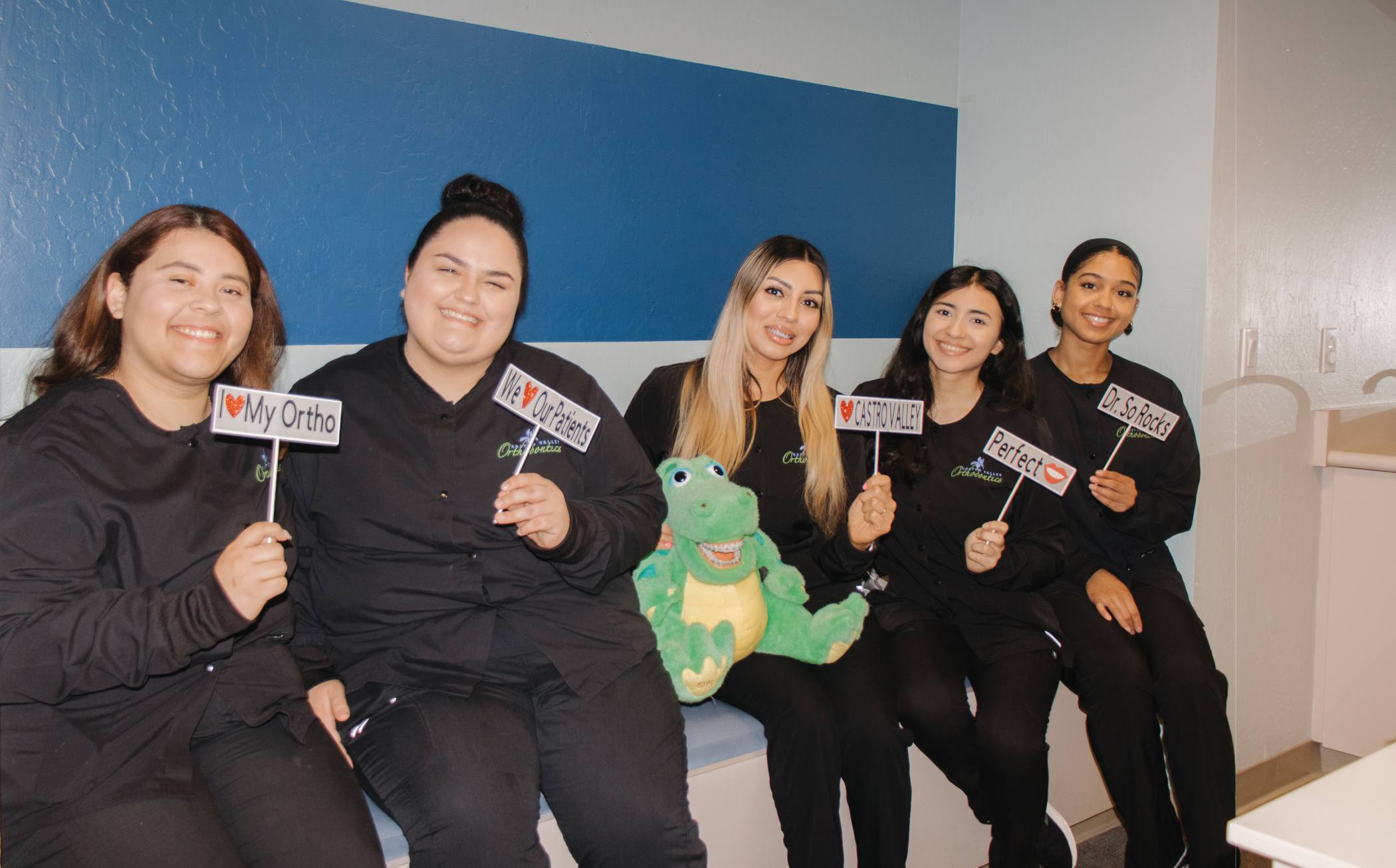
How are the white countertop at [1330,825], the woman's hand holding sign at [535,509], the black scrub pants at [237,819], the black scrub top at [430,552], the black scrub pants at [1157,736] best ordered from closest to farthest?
the white countertop at [1330,825] → the black scrub pants at [237,819] → the woman's hand holding sign at [535,509] → the black scrub top at [430,552] → the black scrub pants at [1157,736]

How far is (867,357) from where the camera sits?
3363mm

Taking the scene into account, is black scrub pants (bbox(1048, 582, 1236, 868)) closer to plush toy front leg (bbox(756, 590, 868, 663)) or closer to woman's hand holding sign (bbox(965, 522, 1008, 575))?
woman's hand holding sign (bbox(965, 522, 1008, 575))

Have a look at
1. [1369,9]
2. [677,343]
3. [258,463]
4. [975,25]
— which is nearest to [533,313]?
[677,343]

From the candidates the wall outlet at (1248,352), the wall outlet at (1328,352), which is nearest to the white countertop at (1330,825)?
the wall outlet at (1248,352)

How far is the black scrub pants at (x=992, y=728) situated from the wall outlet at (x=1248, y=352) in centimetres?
123

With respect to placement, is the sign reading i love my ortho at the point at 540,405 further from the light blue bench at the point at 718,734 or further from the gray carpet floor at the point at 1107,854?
the gray carpet floor at the point at 1107,854

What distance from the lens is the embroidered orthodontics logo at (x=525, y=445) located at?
1821 mm

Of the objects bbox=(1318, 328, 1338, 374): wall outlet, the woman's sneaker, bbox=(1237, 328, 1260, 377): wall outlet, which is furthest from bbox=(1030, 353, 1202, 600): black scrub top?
bbox=(1318, 328, 1338, 374): wall outlet

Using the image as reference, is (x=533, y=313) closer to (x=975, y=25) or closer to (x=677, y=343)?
(x=677, y=343)

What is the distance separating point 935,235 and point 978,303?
1.13 m

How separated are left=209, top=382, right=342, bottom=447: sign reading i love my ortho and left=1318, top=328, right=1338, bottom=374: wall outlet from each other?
9.84ft

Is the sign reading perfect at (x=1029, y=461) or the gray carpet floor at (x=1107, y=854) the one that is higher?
the sign reading perfect at (x=1029, y=461)

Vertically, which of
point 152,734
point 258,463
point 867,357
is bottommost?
point 152,734

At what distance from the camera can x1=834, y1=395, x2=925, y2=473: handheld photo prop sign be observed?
2.25 meters
